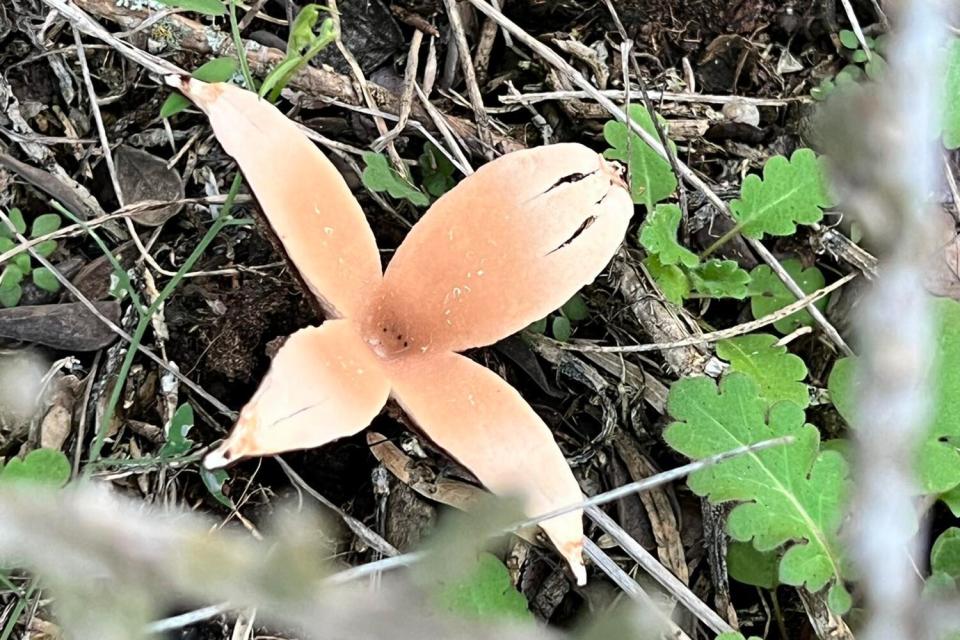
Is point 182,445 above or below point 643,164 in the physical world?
below

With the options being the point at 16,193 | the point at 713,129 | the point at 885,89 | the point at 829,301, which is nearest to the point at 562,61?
the point at 713,129

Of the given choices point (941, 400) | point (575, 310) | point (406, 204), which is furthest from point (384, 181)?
point (941, 400)

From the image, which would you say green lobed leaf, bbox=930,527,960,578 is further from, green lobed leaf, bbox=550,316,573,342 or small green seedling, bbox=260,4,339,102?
small green seedling, bbox=260,4,339,102

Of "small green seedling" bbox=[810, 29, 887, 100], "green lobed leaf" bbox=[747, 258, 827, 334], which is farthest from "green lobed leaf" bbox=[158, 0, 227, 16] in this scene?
"small green seedling" bbox=[810, 29, 887, 100]

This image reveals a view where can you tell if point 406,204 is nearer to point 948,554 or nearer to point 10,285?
point 10,285

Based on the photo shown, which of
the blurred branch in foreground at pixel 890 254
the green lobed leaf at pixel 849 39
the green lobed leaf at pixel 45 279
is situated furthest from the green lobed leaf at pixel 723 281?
the blurred branch in foreground at pixel 890 254

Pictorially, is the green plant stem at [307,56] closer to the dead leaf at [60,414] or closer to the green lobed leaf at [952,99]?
the dead leaf at [60,414]

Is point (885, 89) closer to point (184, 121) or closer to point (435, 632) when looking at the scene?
point (435, 632)
